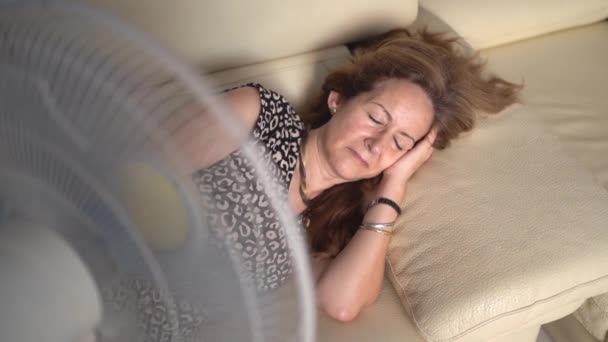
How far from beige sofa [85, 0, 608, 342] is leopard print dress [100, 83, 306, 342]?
1.77 feet

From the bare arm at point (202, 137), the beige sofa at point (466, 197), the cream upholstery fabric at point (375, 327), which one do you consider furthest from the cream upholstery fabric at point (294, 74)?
the bare arm at point (202, 137)

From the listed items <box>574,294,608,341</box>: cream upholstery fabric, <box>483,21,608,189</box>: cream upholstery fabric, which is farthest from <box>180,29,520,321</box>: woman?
<box>574,294,608,341</box>: cream upholstery fabric

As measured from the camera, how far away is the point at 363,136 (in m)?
1.12

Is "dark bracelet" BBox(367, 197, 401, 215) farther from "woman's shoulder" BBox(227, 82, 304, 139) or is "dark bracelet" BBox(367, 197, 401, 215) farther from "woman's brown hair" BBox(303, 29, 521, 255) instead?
"woman's shoulder" BBox(227, 82, 304, 139)

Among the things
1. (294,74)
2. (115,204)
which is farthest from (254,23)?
(115,204)

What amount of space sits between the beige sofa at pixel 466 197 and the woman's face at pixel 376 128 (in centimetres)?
11

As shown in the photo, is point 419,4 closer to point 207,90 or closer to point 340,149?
point 340,149

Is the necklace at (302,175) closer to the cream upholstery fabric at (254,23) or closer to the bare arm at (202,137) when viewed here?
the cream upholstery fabric at (254,23)

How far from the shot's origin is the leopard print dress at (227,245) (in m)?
0.41

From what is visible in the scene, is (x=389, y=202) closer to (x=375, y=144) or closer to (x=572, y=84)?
(x=375, y=144)

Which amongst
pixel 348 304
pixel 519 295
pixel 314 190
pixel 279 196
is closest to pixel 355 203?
pixel 314 190

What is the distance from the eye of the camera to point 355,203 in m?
1.31

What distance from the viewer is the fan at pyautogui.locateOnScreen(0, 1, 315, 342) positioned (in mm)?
398

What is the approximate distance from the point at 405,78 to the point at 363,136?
20cm
